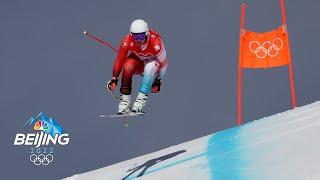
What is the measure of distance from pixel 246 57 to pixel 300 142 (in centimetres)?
702

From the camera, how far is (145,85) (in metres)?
8.95

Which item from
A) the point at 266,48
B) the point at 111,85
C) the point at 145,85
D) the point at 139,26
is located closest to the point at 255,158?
the point at 145,85

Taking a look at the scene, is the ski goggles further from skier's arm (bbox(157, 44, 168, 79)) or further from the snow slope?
the snow slope

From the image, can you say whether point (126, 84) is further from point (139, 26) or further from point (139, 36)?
point (139, 26)

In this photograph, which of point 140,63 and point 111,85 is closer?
point 111,85

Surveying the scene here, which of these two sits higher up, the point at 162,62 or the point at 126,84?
the point at 162,62

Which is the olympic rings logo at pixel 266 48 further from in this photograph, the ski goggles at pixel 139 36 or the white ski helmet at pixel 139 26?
the white ski helmet at pixel 139 26

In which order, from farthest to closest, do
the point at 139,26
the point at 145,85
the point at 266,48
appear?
the point at 266,48
the point at 145,85
the point at 139,26

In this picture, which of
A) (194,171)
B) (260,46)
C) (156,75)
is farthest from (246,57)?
(194,171)

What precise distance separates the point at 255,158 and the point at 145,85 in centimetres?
263

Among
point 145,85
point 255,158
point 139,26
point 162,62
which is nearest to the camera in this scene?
point 255,158

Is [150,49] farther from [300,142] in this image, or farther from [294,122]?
[300,142]

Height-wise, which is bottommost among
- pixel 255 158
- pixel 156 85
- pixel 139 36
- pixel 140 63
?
pixel 255 158

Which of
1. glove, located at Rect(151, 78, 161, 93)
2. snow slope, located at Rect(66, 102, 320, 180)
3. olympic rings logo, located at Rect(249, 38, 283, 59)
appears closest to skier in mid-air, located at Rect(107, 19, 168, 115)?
glove, located at Rect(151, 78, 161, 93)
